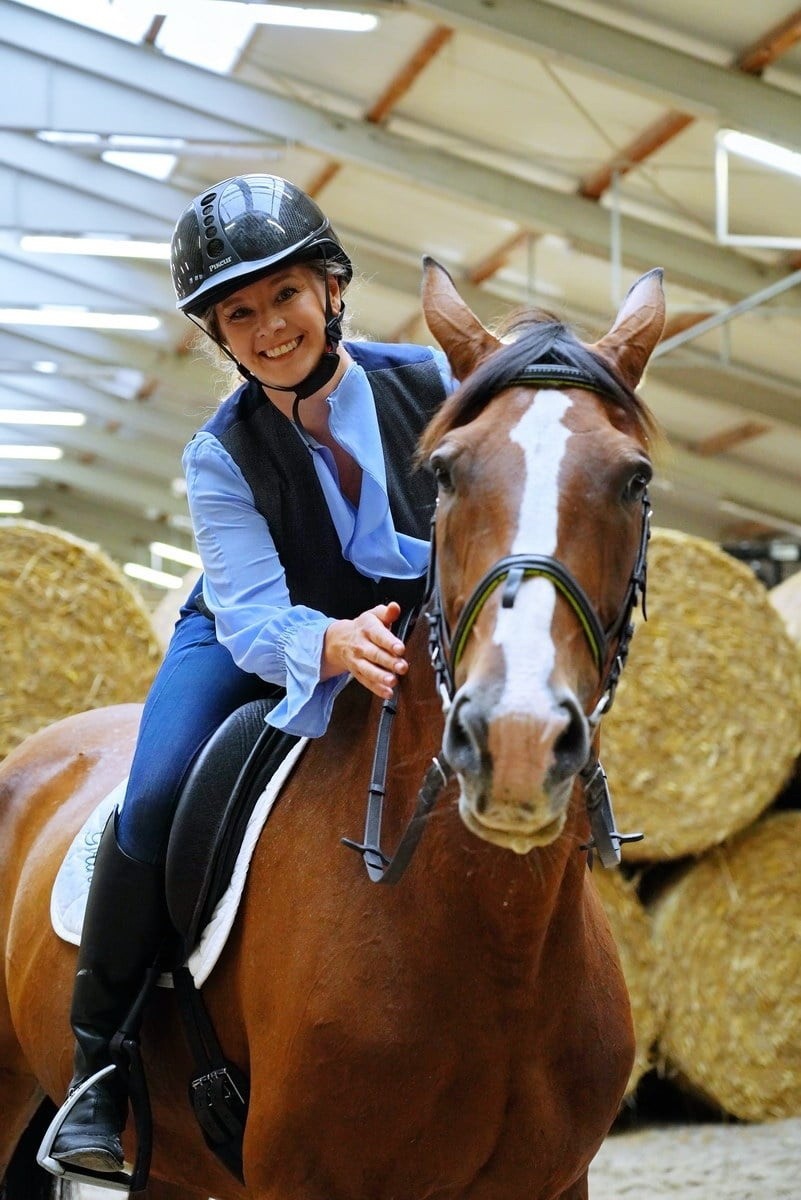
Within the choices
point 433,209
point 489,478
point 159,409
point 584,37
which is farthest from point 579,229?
point 159,409

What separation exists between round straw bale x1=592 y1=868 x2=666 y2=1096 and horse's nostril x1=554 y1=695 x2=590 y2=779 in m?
4.23

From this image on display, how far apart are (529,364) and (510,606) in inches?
19.3

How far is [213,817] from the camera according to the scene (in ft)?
8.70

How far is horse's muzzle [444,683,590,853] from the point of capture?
1741 mm

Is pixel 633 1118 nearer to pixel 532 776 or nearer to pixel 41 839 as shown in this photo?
pixel 41 839

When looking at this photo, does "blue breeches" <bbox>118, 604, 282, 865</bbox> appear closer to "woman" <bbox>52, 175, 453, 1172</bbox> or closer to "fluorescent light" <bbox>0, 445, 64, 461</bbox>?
"woman" <bbox>52, 175, 453, 1172</bbox>

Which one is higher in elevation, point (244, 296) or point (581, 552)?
point (244, 296)

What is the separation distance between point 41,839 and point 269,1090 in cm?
143

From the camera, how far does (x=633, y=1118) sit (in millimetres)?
6211

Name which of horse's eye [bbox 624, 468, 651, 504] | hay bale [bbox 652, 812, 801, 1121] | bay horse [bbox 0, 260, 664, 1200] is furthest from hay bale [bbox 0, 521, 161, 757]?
horse's eye [bbox 624, 468, 651, 504]

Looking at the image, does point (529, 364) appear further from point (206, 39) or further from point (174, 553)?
point (174, 553)

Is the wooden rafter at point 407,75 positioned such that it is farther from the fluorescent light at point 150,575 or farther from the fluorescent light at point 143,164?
the fluorescent light at point 150,575

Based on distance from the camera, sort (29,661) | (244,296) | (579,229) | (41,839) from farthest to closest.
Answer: (579,229)
(29,661)
(41,839)
(244,296)

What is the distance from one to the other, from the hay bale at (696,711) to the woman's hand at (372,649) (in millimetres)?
3678
